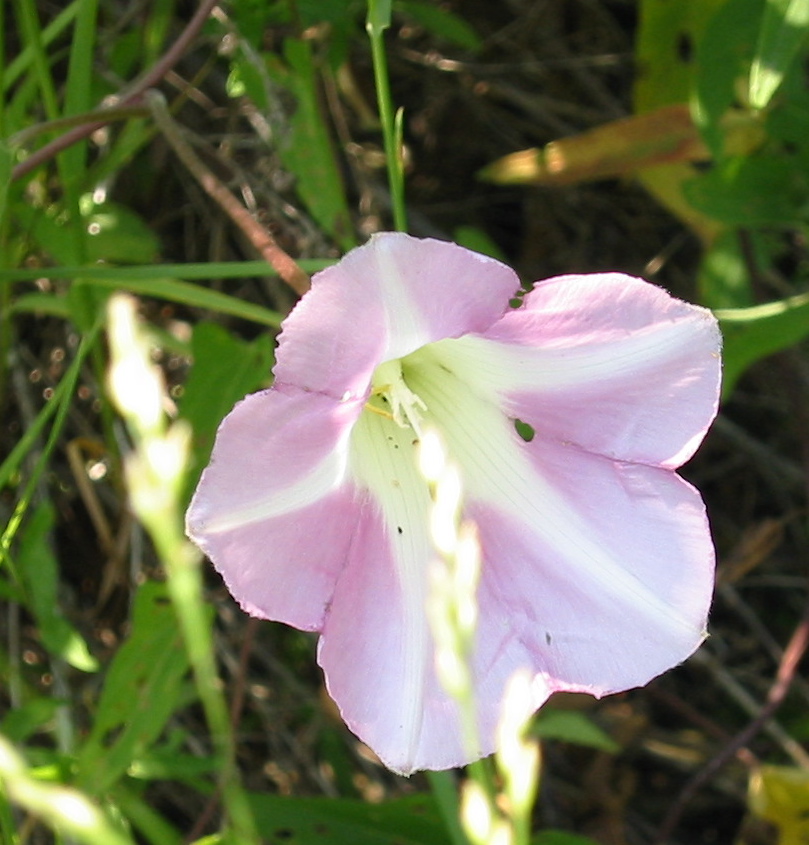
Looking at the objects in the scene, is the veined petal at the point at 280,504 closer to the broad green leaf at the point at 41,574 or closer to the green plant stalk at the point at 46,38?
the broad green leaf at the point at 41,574

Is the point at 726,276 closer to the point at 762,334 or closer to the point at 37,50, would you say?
the point at 762,334

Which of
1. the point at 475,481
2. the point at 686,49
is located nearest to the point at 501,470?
the point at 475,481

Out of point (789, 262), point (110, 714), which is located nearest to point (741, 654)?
point (789, 262)

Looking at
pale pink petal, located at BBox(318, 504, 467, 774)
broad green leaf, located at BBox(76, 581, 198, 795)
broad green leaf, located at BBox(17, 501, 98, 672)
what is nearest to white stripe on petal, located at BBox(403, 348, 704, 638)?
pale pink petal, located at BBox(318, 504, 467, 774)

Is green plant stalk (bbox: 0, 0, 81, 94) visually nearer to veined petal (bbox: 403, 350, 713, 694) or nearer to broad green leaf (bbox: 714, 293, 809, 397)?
veined petal (bbox: 403, 350, 713, 694)

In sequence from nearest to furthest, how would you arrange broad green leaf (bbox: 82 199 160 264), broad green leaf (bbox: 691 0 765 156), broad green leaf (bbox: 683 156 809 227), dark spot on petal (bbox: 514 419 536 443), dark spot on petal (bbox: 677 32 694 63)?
dark spot on petal (bbox: 514 419 536 443), broad green leaf (bbox: 691 0 765 156), broad green leaf (bbox: 683 156 809 227), broad green leaf (bbox: 82 199 160 264), dark spot on petal (bbox: 677 32 694 63)

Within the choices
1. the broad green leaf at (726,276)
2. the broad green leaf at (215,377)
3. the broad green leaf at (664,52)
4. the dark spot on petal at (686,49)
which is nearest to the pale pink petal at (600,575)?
the broad green leaf at (215,377)
